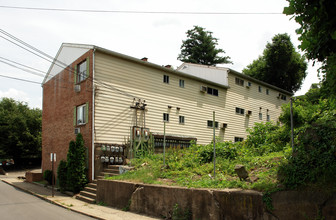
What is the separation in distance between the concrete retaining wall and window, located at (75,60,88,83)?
26.8ft

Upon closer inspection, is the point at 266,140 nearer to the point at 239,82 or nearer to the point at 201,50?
the point at 239,82

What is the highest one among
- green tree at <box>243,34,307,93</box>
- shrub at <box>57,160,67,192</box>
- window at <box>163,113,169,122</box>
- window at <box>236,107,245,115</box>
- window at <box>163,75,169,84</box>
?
green tree at <box>243,34,307,93</box>

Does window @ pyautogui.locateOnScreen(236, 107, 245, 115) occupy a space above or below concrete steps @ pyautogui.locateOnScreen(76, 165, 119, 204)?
above

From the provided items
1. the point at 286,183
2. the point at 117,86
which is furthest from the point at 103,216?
the point at 117,86

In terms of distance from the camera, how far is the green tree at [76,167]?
14.5 m

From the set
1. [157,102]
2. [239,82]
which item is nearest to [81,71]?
[157,102]

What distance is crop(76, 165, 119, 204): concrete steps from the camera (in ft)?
41.8

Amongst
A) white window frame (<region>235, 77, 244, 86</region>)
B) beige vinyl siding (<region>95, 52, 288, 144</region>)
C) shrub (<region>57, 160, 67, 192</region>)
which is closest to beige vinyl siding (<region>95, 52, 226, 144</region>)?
beige vinyl siding (<region>95, 52, 288, 144</region>)

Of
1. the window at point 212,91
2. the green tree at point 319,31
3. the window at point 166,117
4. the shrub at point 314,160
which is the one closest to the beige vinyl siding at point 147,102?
the window at point 166,117

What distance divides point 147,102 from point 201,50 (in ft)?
93.8

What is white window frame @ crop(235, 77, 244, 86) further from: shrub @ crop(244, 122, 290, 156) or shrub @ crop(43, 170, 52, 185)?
shrub @ crop(43, 170, 52, 185)

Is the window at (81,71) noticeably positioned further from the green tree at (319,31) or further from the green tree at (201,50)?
the green tree at (201,50)

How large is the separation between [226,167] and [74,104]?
11497 millimetres

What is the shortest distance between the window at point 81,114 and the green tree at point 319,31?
12794 millimetres
